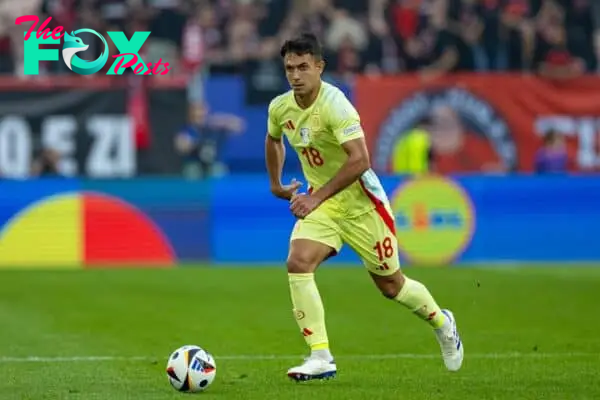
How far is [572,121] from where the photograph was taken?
23703 mm

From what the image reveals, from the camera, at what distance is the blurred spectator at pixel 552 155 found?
22.9 meters

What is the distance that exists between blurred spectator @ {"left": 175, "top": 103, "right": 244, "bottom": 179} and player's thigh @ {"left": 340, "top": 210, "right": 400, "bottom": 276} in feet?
41.2

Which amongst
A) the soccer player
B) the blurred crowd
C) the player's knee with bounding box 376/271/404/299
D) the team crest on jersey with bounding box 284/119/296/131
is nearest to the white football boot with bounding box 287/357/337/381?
the soccer player

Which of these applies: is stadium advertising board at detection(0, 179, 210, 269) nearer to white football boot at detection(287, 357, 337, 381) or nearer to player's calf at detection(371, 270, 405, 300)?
player's calf at detection(371, 270, 405, 300)

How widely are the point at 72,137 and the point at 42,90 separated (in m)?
0.91

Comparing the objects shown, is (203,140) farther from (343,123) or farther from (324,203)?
(343,123)

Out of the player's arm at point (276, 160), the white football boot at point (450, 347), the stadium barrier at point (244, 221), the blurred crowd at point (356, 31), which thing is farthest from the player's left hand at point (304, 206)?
the blurred crowd at point (356, 31)

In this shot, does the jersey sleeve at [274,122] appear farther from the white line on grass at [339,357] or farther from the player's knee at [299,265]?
the white line on grass at [339,357]

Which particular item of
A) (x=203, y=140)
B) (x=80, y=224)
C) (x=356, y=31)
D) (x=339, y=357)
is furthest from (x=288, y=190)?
(x=356, y=31)

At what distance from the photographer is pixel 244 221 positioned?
2058 cm

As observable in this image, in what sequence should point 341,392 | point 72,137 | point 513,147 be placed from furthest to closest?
point 513,147, point 72,137, point 341,392

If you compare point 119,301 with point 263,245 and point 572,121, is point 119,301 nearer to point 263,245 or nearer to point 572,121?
point 263,245

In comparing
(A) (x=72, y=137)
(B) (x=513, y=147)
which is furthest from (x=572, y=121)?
(A) (x=72, y=137)

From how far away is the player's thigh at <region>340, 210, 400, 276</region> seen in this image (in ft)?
31.0
